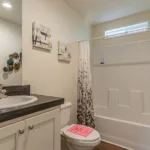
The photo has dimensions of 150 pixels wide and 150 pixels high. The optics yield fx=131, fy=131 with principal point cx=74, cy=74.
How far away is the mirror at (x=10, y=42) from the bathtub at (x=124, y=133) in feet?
5.59

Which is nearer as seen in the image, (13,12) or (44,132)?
(44,132)

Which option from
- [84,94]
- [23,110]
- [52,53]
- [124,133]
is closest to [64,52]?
[52,53]

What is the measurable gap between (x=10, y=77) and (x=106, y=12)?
204cm

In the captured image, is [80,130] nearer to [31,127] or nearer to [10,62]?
[31,127]

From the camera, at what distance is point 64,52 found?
6.85 feet

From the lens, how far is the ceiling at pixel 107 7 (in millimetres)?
2119

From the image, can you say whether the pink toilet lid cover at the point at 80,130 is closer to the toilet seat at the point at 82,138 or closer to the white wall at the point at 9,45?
the toilet seat at the point at 82,138

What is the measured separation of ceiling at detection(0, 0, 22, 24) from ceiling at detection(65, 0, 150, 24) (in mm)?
938

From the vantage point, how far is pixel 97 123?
97.6 inches

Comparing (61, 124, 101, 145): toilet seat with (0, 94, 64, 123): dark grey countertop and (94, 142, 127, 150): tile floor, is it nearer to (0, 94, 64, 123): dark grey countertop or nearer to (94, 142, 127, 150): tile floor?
(0, 94, 64, 123): dark grey countertop

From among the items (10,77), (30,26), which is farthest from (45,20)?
(10,77)

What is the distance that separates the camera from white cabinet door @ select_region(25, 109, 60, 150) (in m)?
0.95

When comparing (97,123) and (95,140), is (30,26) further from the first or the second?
(97,123)

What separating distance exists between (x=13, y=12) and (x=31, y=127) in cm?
123
